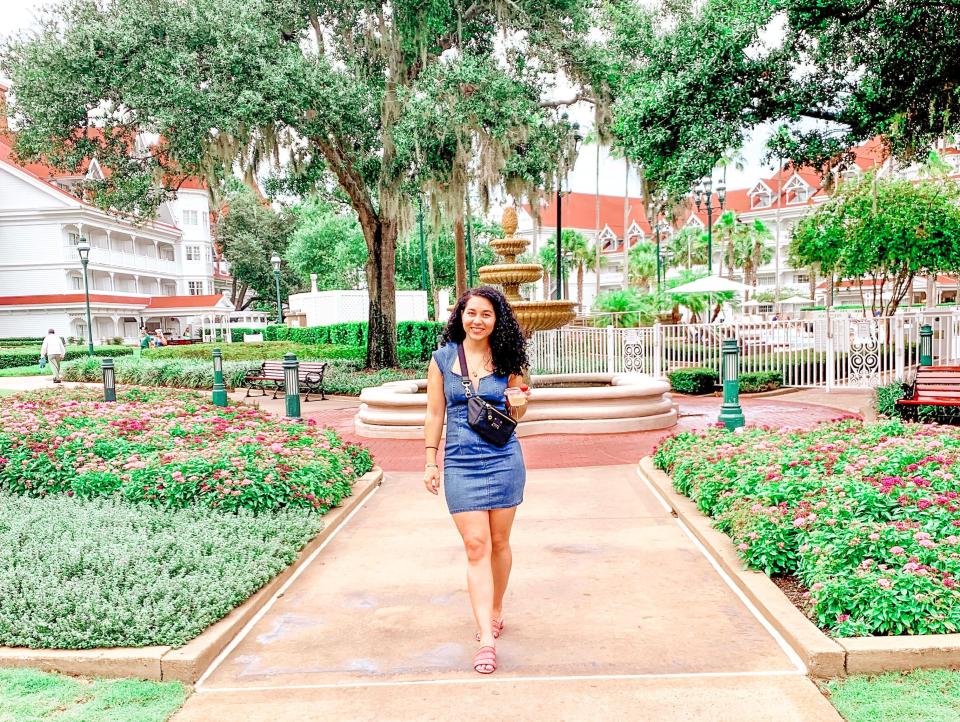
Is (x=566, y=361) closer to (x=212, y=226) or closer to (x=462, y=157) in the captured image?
(x=462, y=157)

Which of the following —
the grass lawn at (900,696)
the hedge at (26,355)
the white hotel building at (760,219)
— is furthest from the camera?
the white hotel building at (760,219)

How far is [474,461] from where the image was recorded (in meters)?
3.91

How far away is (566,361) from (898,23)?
33.3 ft

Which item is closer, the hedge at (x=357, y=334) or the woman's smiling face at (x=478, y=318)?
the woman's smiling face at (x=478, y=318)

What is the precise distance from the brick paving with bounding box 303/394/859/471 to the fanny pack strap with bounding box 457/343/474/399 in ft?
17.8

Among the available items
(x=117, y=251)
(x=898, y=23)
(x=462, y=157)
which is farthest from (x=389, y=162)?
(x=117, y=251)

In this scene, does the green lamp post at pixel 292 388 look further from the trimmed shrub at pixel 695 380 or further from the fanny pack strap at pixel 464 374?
the trimmed shrub at pixel 695 380

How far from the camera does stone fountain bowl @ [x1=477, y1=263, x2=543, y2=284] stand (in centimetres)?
1293

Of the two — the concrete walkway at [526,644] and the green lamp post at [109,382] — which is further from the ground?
the green lamp post at [109,382]

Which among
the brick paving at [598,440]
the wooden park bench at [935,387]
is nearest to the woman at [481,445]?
A: the brick paving at [598,440]

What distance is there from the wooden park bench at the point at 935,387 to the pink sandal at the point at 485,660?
→ 27.3 ft

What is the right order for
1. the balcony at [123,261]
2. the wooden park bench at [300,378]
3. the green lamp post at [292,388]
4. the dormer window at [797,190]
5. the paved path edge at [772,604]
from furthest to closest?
the dormer window at [797,190], the balcony at [123,261], the wooden park bench at [300,378], the green lamp post at [292,388], the paved path edge at [772,604]

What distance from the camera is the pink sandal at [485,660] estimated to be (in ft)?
12.3

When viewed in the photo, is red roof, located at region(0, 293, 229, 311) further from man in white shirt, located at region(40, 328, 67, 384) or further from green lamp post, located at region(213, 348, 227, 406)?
green lamp post, located at region(213, 348, 227, 406)
